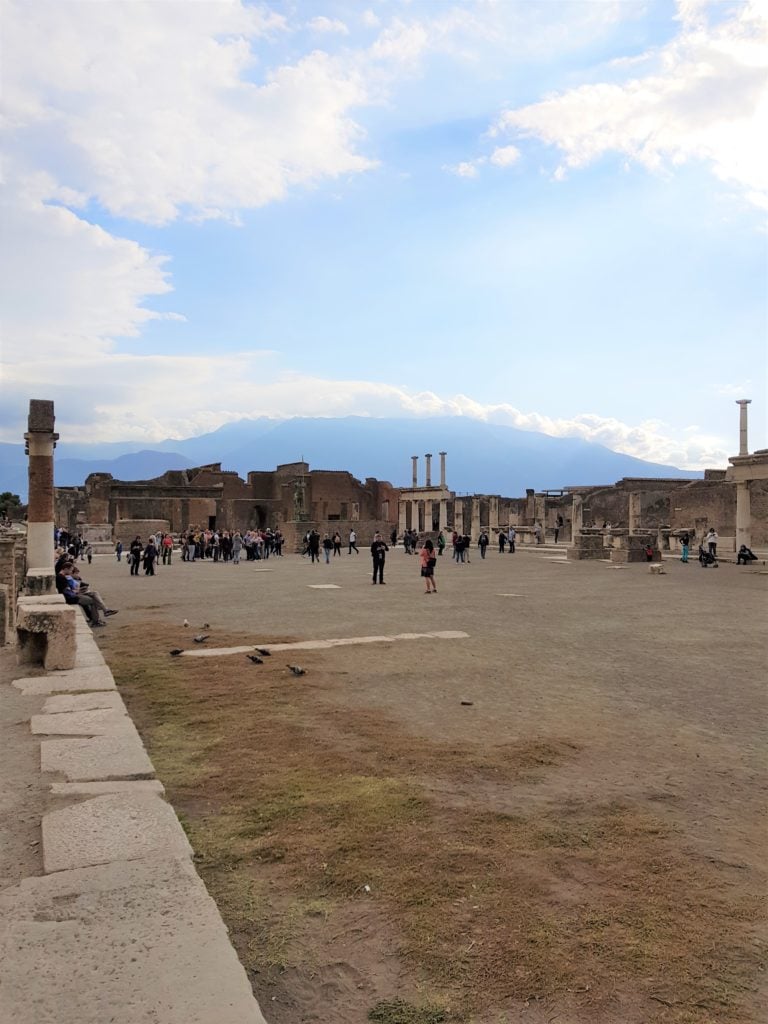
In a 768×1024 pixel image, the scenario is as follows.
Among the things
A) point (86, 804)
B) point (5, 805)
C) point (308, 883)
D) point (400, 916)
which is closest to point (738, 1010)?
point (400, 916)

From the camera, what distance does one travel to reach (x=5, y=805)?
407 centimetres

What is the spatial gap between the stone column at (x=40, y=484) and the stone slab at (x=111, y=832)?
15480 millimetres

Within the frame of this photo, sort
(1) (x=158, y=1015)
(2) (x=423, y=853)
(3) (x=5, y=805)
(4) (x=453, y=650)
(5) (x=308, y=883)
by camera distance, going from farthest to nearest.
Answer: (4) (x=453, y=650)
(3) (x=5, y=805)
(2) (x=423, y=853)
(5) (x=308, y=883)
(1) (x=158, y=1015)

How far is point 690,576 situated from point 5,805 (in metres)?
22.4

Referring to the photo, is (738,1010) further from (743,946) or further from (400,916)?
(400,916)

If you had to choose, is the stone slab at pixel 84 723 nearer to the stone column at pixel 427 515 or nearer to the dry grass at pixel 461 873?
the dry grass at pixel 461 873

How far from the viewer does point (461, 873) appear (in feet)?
11.6

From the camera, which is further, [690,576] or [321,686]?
[690,576]

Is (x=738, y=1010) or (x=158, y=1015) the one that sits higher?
(x=158, y=1015)

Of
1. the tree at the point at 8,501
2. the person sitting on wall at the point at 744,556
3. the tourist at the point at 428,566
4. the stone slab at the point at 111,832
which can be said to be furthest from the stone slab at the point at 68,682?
the tree at the point at 8,501

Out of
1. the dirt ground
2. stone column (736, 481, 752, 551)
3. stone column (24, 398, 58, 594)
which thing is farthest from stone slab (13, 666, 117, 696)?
stone column (736, 481, 752, 551)

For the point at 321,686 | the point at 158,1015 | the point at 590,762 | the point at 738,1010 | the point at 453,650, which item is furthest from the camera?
the point at 453,650

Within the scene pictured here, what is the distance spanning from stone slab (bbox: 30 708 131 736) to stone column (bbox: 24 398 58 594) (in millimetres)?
13413

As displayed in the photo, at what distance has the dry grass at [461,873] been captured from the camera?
9.16 feet
